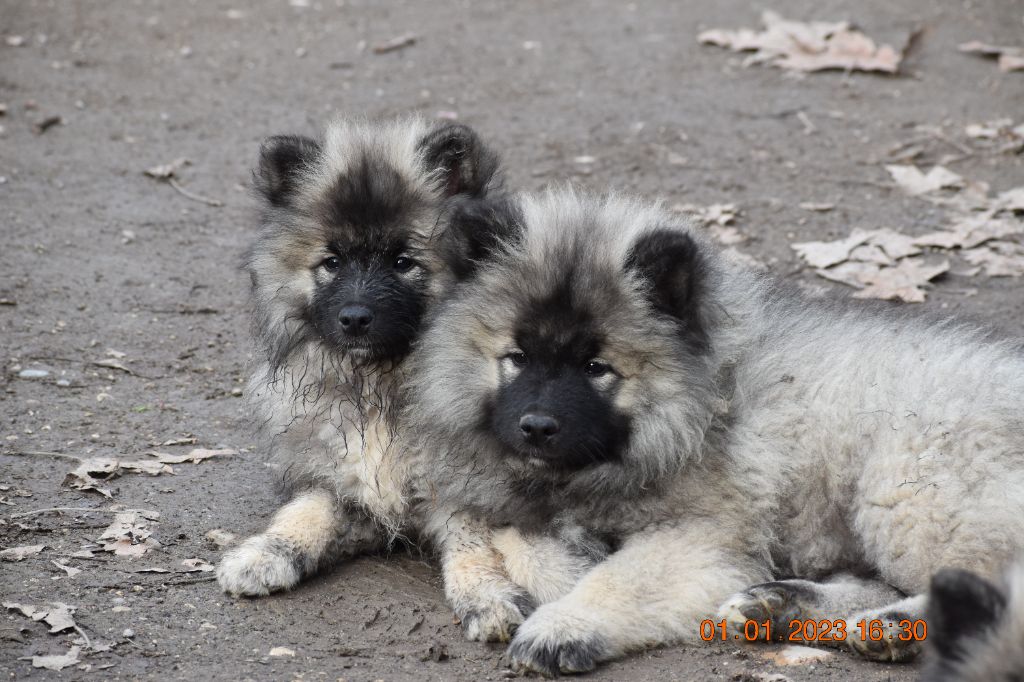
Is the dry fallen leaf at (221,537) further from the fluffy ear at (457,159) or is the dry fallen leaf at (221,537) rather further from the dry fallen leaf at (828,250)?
the dry fallen leaf at (828,250)

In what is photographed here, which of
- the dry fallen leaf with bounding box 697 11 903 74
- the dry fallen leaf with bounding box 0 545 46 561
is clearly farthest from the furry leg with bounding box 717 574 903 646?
the dry fallen leaf with bounding box 697 11 903 74

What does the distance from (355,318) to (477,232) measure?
53cm

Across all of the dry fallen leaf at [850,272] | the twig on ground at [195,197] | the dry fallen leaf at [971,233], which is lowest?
the twig on ground at [195,197]

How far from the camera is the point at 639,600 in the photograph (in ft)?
12.8

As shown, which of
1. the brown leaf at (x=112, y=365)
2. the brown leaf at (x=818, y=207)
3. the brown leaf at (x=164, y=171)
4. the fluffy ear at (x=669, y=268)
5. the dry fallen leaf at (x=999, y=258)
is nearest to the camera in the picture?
the fluffy ear at (x=669, y=268)

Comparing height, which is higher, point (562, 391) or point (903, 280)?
point (562, 391)

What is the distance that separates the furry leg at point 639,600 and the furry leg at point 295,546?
0.94 meters

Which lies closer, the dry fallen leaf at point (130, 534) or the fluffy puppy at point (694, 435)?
the fluffy puppy at point (694, 435)

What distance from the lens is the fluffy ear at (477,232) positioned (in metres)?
4.17

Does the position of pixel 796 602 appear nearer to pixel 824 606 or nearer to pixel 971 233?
pixel 824 606

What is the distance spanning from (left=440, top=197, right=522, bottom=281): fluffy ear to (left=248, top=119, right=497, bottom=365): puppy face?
24 centimetres

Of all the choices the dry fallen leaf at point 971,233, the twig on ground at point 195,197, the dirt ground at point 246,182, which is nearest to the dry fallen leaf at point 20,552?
the dirt ground at point 246,182

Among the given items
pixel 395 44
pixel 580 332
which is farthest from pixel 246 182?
pixel 580 332

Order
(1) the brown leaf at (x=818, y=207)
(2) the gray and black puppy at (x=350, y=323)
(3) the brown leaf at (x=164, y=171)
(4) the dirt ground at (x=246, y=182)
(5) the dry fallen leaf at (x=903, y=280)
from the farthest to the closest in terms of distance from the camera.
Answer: (3) the brown leaf at (x=164, y=171)
(1) the brown leaf at (x=818, y=207)
(5) the dry fallen leaf at (x=903, y=280)
(2) the gray and black puppy at (x=350, y=323)
(4) the dirt ground at (x=246, y=182)
